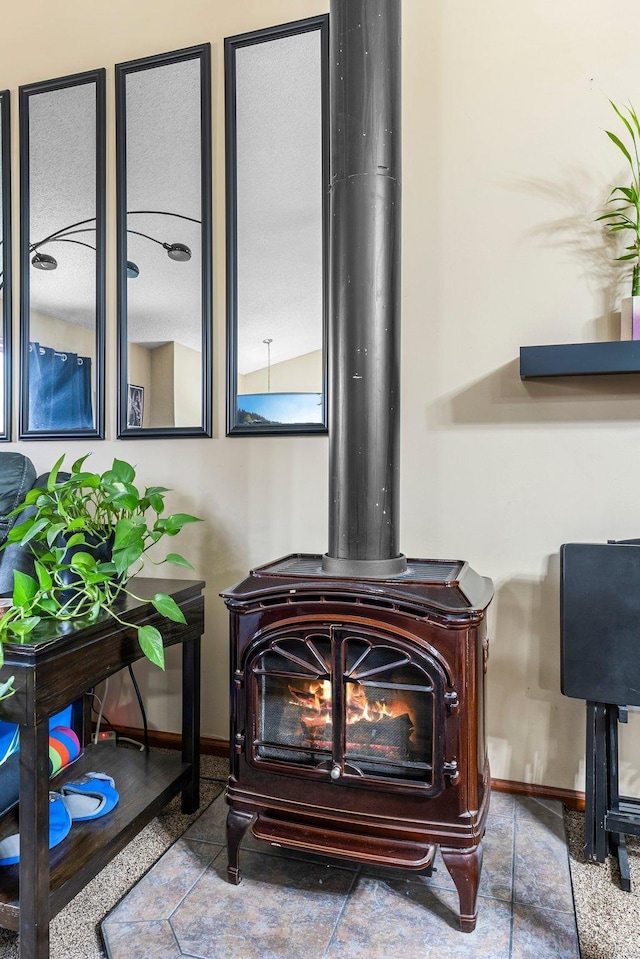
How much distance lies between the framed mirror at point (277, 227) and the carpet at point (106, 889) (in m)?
1.29

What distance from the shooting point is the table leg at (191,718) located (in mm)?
1939

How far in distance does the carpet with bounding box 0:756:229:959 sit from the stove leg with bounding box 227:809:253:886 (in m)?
0.25

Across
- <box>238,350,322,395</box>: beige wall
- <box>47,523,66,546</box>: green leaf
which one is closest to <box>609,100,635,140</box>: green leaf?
<box>238,350,322,395</box>: beige wall

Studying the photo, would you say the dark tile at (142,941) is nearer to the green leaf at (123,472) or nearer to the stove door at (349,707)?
the stove door at (349,707)

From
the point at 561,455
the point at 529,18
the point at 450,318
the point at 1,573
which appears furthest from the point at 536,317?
the point at 1,573

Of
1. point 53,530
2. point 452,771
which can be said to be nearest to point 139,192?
point 53,530

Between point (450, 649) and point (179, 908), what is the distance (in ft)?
3.01

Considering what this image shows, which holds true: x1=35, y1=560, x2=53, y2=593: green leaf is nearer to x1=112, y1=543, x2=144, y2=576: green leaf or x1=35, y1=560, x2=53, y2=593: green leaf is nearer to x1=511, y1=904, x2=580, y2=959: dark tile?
x1=112, y1=543, x2=144, y2=576: green leaf

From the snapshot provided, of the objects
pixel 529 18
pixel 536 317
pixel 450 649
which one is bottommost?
pixel 450 649

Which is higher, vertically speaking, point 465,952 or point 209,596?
point 209,596

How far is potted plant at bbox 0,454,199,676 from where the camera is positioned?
1387 mm

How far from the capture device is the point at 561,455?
1964mm

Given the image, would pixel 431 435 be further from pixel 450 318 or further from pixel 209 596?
pixel 209 596

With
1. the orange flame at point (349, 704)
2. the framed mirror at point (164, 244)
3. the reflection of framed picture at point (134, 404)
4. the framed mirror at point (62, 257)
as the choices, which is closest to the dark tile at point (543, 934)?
the orange flame at point (349, 704)
